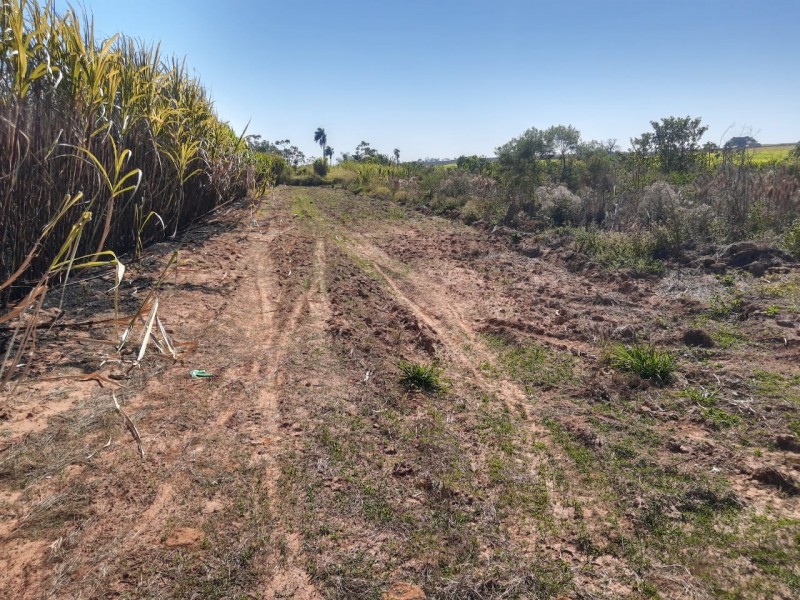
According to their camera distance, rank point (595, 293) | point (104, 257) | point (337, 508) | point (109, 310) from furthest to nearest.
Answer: point (595, 293) → point (104, 257) → point (109, 310) → point (337, 508)

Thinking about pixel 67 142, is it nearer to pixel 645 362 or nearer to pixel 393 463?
pixel 393 463

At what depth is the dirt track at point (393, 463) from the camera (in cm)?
201

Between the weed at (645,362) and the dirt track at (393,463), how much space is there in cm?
13

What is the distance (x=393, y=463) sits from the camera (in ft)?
9.19

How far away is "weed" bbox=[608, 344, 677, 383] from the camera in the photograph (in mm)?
3934

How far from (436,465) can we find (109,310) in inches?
124

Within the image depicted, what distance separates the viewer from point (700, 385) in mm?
3816

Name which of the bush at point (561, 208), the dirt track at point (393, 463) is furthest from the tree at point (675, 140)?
the dirt track at point (393, 463)

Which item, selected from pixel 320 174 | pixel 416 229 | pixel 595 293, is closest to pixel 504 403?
pixel 595 293

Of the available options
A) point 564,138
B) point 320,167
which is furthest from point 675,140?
point 320,167

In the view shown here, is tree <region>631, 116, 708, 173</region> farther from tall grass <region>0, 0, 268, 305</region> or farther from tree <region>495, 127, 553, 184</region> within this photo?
tall grass <region>0, 0, 268, 305</region>

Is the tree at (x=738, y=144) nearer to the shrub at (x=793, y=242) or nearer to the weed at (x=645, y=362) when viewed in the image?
the shrub at (x=793, y=242)

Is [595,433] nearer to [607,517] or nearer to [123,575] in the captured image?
[607,517]

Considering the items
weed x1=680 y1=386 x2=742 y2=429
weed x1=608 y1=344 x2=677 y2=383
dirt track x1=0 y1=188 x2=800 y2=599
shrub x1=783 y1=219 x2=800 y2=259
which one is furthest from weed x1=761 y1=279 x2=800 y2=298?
weed x1=680 y1=386 x2=742 y2=429
